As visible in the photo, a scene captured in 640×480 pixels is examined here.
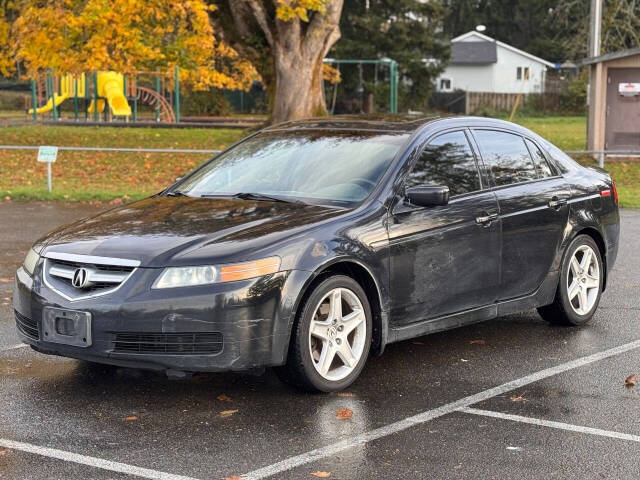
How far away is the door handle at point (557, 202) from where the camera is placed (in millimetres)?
8086

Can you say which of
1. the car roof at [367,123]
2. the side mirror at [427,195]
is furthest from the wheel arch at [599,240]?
the side mirror at [427,195]

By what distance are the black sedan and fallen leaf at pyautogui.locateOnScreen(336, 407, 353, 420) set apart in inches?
11.1

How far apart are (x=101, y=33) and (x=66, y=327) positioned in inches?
867

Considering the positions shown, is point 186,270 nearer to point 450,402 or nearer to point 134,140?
point 450,402

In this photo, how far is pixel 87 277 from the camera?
6129 millimetres

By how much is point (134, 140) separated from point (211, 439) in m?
27.7

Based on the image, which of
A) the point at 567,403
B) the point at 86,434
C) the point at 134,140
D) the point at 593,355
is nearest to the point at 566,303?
the point at 593,355

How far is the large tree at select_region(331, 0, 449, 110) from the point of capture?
5519 centimetres

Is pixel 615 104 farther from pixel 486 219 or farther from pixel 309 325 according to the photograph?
pixel 309 325

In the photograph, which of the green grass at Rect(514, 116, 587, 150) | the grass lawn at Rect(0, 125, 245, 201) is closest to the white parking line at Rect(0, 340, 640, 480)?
the grass lawn at Rect(0, 125, 245, 201)

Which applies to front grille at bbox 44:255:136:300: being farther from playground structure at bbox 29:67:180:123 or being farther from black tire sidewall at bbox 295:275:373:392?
playground structure at bbox 29:67:180:123

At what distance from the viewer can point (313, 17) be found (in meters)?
28.7

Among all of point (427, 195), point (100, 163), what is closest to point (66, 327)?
point (427, 195)

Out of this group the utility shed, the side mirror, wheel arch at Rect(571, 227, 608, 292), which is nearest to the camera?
the side mirror
